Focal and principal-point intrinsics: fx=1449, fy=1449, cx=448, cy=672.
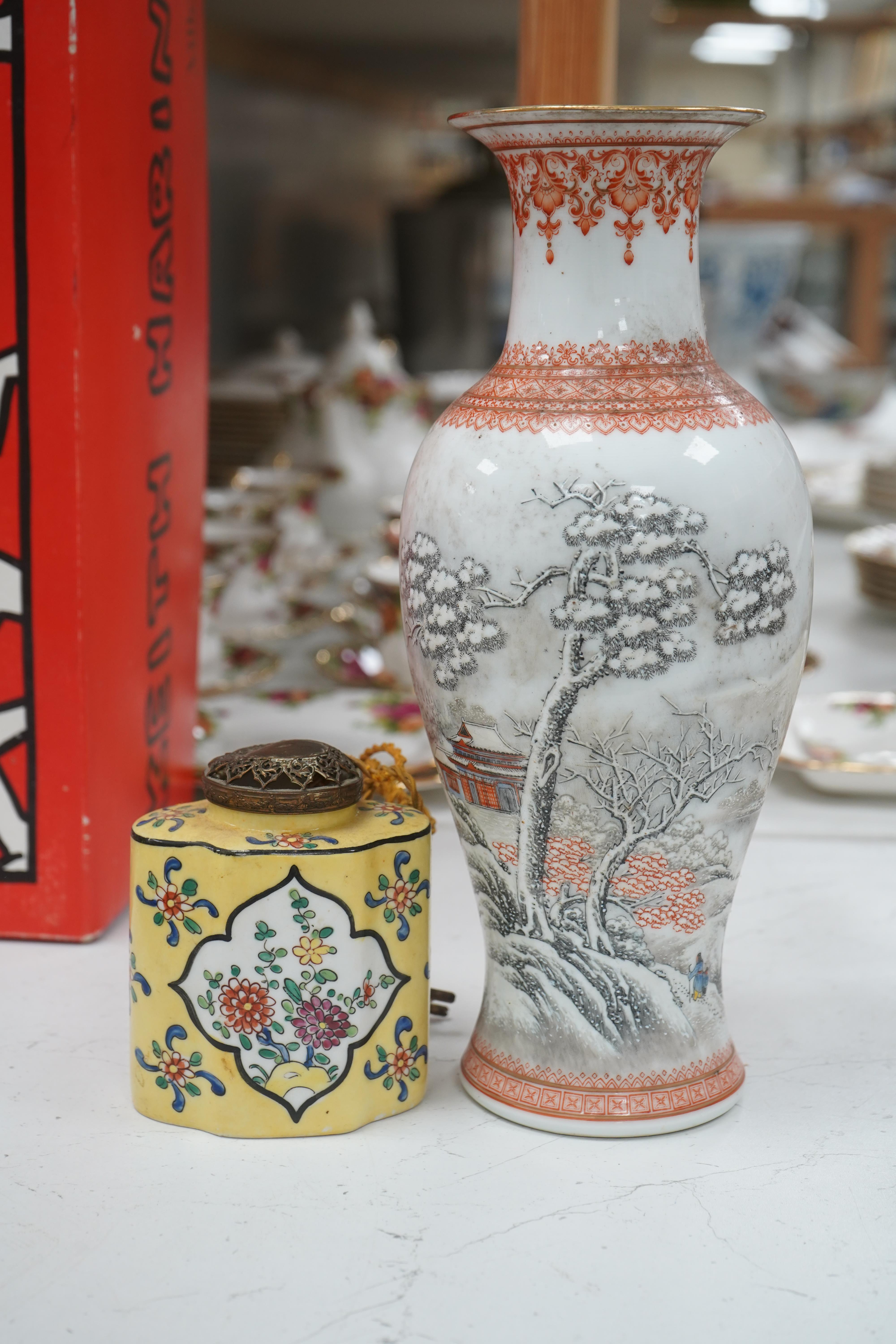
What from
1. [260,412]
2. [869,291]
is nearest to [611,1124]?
[260,412]

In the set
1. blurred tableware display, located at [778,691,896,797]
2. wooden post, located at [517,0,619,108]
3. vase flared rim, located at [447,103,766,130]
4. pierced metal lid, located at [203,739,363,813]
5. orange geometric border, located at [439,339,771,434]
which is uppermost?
wooden post, located at [517,0,619,108]

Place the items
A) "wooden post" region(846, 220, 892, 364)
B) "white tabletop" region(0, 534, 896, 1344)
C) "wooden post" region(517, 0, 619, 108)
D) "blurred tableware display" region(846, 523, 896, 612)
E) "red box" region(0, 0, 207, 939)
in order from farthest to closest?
"wooden post" region(846, 220, 892, 364), "blurred tableware display" region(846, 523, 896, 612), "wooden post" region(517, 0, 619, 108), "red box" region(0, 0, 207, 939), "white tabletop" region(0, 534, 896, 1344)

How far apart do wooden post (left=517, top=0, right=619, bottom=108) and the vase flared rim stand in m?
0.40

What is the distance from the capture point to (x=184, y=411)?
979mm

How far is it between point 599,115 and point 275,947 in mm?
391

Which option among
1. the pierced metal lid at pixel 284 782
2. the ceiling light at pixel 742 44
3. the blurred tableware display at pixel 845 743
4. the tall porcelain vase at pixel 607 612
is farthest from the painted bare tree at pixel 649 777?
the ceiling light at pixel 742 44

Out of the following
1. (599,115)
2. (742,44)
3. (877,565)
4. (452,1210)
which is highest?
(742,44)

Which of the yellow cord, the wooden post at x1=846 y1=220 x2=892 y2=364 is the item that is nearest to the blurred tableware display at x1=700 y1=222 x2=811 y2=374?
the wooden post at x1=846 y1=220 x2=892 y2=364

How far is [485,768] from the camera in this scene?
67cm

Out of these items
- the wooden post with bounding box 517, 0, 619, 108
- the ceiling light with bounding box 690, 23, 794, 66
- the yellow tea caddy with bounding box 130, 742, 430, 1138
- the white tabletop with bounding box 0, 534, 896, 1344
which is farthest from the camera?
the ceiling light with bounding box 690, 23, 794, 66

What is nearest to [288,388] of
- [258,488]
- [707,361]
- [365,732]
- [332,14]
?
[258,488]

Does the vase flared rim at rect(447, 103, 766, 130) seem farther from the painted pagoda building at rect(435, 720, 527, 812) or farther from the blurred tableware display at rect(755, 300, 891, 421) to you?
the blurred tableware display at rect(755, 300, 891, 421)

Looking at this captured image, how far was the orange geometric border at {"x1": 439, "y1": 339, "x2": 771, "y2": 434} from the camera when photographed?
627 mm

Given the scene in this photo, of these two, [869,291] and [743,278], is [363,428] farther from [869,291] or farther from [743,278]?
[869,291]
